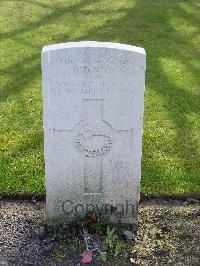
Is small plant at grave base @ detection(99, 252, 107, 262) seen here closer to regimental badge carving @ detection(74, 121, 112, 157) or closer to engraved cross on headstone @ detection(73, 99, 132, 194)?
engraved cross on headstone @ detection(73, 99, 132, 194)

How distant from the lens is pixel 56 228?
3957mm

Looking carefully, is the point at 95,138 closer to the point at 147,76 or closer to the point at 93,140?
the point at 93,140

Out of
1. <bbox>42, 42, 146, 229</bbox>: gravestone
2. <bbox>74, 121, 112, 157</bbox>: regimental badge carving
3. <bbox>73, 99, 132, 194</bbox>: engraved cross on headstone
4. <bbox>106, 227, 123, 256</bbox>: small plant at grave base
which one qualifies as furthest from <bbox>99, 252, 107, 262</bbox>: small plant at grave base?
<bbox>74, 121, 112, 157</bbox>: regimental badge carving

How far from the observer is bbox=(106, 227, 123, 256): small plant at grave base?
3.70 metres

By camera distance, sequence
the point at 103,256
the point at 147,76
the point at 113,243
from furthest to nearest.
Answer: the point at 147,76 < the point at 113,243 < the point at 103,256

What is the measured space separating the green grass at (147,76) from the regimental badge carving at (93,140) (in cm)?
102

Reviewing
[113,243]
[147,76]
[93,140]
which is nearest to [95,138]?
[93,140]

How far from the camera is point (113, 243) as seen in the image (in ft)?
12.5

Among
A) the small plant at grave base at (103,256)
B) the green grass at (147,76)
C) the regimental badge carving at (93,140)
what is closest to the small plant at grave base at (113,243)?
the small plant at grave base at (103,256)

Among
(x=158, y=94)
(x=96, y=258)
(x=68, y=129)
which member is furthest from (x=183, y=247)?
(x=158, y=94)

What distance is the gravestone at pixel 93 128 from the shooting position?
341 cm

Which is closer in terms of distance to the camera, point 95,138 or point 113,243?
point 95,138

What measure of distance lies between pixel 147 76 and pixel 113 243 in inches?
156

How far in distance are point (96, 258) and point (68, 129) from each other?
970 millimetres
